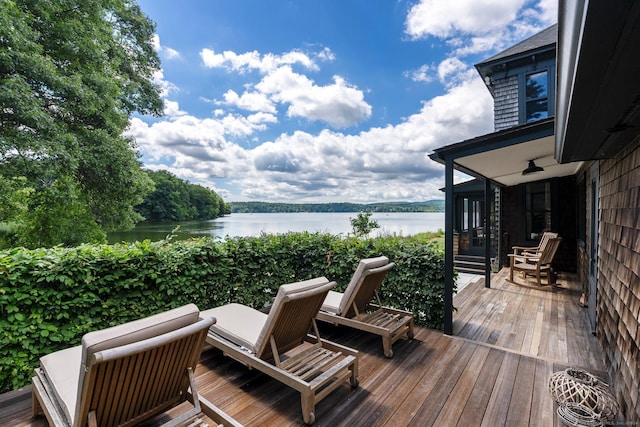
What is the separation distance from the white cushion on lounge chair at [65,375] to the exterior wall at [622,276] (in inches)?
149

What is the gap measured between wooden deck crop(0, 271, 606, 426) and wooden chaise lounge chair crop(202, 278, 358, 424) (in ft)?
0.71

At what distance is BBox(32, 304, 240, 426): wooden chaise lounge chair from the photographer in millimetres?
1736

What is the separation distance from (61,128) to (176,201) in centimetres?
1928

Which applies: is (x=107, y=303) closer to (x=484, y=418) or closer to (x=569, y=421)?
(x=484, y=418)

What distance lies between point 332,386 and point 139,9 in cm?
1955

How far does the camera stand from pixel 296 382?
256 centimetres

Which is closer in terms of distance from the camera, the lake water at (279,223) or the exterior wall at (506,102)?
the exterior wall at (506,102)

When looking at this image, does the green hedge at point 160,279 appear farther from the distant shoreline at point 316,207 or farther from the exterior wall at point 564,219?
the distant shoreline at point 316,207

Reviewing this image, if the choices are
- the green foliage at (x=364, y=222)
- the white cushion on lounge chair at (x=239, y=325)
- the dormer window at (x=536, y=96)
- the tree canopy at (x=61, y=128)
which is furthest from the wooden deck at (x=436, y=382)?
the green foliage at (x=364, y=222)

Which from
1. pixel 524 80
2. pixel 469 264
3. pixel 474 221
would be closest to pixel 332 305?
pixel 469 264

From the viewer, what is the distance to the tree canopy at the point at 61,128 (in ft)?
30.1

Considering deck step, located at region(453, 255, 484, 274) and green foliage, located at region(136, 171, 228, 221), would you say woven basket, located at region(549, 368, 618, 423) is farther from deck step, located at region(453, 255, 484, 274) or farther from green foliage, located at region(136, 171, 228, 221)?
green foliage, located at region(136, 171, 228, 221)

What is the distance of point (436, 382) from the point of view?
10.0 ft

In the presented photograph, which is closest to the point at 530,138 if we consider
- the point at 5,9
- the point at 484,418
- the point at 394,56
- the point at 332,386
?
the point at 484,418
